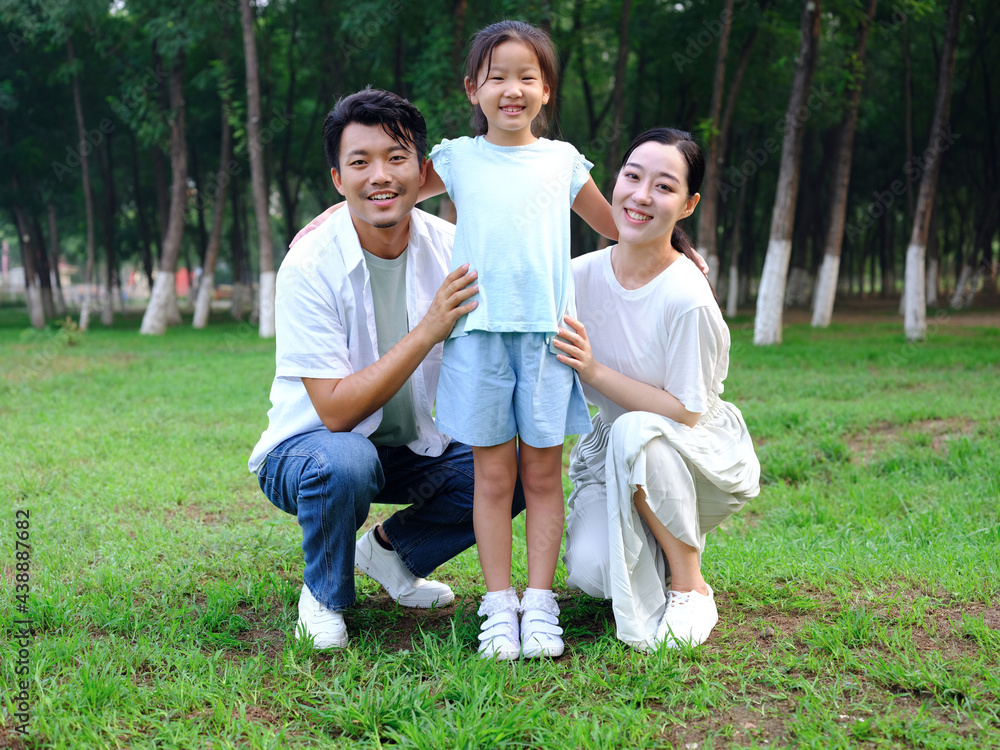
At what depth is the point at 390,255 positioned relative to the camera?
3045mm

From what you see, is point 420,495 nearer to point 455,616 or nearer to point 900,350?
point 455,616

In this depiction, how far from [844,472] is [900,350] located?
7.25m

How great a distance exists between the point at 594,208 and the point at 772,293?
10820mm

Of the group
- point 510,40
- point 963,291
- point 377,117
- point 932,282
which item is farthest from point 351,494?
point 932,282

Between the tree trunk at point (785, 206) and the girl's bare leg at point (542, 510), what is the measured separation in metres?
10.7

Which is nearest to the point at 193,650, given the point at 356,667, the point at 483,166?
the point at 356,667

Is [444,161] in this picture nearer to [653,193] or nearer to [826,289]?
[653,193]

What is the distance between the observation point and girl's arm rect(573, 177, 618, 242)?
2.97 m

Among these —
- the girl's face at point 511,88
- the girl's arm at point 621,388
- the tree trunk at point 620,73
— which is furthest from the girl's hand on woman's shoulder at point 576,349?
the tree trunk at point 620,73

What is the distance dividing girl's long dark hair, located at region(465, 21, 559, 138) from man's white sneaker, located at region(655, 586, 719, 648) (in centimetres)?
175

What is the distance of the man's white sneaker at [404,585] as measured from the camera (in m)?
3.21

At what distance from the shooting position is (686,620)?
2.71 m

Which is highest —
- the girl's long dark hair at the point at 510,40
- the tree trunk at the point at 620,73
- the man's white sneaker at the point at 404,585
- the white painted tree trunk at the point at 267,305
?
the tree trunk at the point at 620,73

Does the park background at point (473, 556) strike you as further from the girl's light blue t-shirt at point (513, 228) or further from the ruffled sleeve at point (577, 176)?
the girl's light blue t-shirt at point (513, 228)
